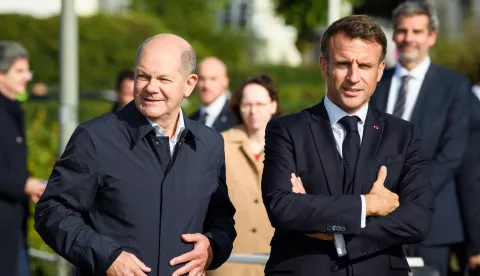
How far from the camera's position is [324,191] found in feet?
16.1

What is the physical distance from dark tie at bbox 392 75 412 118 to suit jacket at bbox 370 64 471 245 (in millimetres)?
85

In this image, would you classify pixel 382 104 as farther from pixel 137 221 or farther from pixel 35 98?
pixel 35 98

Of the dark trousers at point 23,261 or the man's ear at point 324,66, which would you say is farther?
the dark trousers at point 23,261

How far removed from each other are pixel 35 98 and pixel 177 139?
20182 mm

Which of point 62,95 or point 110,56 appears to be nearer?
point 62,95

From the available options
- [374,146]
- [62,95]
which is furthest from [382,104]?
[62,95]

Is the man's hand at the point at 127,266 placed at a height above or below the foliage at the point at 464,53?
above

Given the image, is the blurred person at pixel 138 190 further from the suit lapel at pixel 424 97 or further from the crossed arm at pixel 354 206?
the suit lapel at pixel 424 97

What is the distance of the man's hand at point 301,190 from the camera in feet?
15.8

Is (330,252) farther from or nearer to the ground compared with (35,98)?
farther from the ground

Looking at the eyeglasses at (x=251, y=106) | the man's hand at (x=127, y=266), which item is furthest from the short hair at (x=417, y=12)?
the man's hand at (x=127, y=266)

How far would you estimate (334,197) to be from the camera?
4.81 metres

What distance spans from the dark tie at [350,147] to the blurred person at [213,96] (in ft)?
15.8

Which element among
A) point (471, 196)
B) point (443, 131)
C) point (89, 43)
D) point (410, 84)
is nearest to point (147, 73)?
point (443, 131)
